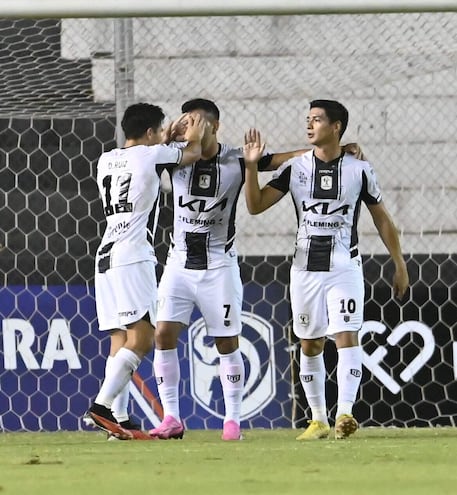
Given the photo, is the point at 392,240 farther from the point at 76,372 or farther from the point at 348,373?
the point at 76,372

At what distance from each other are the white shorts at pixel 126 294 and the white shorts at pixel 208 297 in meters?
0.19

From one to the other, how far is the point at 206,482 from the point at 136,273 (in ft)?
8.77

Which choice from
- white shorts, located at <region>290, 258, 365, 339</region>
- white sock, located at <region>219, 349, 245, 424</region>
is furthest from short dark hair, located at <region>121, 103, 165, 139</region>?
white sock, located at <region>219, 349, 245, 424</region>

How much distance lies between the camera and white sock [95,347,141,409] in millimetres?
5770

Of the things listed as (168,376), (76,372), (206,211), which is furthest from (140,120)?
(76,372)

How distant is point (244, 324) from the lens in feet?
25.0

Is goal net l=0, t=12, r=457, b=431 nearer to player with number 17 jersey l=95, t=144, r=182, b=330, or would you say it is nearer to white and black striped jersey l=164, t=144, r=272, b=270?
white and black striped jersey l=164, t=144, r=272, b=270

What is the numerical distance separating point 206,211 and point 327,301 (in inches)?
28.5

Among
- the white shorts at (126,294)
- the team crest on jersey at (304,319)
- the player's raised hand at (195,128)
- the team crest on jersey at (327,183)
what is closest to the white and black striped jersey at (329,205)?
the team crest on jersey at (327,183)

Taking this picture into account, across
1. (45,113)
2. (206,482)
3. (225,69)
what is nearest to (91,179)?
(45,113)

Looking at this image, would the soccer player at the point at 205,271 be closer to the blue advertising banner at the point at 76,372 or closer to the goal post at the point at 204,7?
the goal post at the point at 204,7

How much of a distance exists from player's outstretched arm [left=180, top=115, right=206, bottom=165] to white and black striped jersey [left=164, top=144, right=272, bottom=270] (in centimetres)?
17

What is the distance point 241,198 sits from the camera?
8.21 metres

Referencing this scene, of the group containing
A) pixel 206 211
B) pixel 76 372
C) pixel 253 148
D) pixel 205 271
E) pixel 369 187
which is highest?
pixel 253 148
